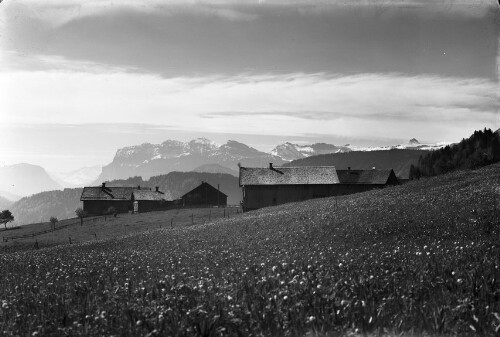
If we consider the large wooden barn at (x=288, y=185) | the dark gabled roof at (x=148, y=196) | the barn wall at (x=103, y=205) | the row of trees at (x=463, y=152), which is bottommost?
the barn wall at (x=103, y=205)

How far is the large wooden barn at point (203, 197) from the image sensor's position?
132m

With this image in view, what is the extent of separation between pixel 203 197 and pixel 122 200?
21.7m

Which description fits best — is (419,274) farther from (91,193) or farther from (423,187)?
(91,193)

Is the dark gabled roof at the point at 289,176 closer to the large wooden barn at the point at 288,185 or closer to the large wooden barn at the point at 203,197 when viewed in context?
the large wooden barn at the point at 288,185

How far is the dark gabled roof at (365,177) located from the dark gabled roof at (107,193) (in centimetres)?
5871

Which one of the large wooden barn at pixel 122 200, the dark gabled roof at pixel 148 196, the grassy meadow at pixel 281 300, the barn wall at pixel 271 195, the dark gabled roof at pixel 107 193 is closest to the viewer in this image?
the grassy meadow at pixel 281 300

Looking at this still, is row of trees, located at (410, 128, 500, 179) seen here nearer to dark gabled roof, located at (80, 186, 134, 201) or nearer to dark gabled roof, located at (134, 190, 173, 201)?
dark gabled roof, located at (134, 190, 173, 201)

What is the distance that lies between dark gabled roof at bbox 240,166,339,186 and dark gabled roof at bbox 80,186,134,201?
159ft

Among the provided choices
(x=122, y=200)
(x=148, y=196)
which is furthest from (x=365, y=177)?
(x=122, y=200)

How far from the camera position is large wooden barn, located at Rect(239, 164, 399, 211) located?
316 ft

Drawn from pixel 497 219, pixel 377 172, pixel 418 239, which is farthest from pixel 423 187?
pixel 377 172

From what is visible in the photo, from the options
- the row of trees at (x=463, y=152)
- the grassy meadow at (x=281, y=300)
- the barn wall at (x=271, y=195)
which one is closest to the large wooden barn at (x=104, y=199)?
the barn wall at (x=271, y=195)

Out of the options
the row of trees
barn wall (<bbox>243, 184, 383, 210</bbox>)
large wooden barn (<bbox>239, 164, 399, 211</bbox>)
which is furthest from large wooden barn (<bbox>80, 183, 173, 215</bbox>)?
the row of trees

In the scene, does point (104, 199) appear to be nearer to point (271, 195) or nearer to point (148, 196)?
point (148, 196)
